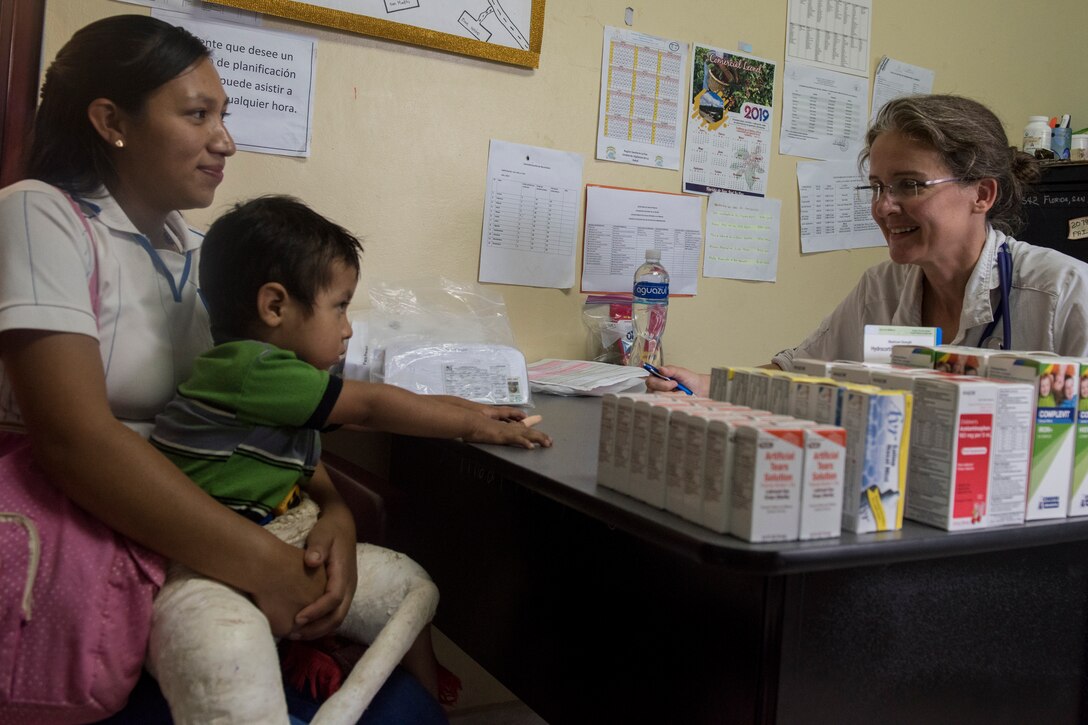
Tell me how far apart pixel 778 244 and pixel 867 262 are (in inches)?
13.2

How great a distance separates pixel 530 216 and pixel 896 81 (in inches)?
48.4

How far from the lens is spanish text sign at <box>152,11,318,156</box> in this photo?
173 centimetres

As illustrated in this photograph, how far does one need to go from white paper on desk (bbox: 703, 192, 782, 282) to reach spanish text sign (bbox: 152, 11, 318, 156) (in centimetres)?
104

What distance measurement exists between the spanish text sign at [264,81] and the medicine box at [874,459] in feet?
4.20

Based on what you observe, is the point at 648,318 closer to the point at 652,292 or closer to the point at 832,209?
the point at 652,292

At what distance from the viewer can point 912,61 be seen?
2.60m

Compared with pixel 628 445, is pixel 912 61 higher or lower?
higher

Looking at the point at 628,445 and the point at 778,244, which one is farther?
the point at 778,244

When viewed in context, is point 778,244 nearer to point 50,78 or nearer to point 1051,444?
point 1051,444

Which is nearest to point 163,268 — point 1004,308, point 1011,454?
point 1011,454

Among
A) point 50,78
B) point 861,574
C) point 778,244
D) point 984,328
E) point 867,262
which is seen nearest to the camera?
point 861,574

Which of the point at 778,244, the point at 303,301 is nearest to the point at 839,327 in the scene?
the point at 778,244

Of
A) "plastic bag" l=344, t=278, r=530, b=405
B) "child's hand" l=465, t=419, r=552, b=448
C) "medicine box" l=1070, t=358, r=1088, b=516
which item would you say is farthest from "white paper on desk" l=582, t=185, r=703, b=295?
"medicine box" l=1070, t=358, r=1088, b=516

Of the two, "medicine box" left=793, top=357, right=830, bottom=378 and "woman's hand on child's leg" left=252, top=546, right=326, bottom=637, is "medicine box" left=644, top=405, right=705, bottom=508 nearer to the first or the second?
"medicine box" left=793, top=357, right=830, bottom=378
